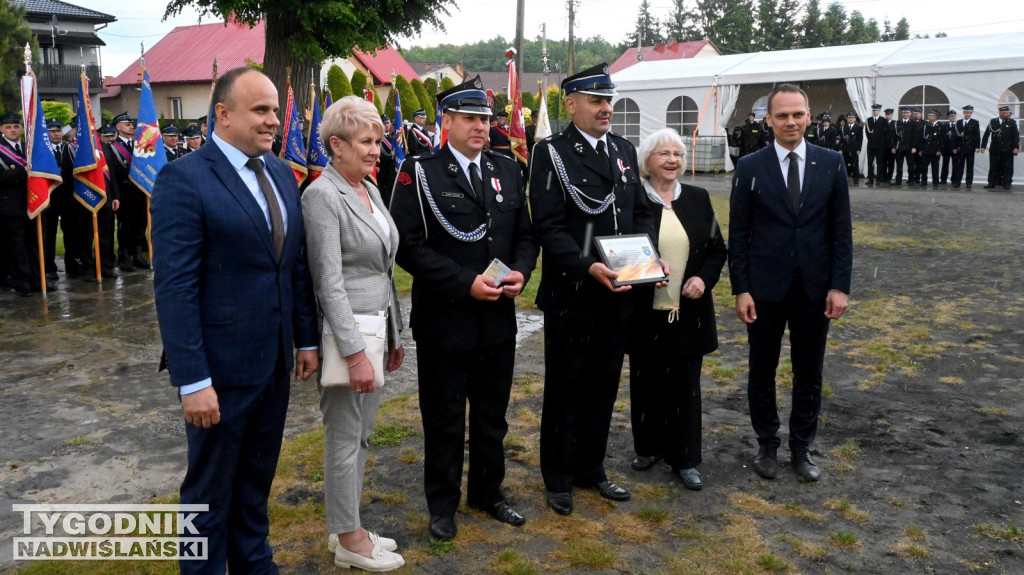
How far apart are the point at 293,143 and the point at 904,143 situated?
1642 centimetres

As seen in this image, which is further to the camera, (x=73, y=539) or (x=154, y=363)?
(x=154, y=363)

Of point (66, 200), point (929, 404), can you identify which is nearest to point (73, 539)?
point (929, 404)

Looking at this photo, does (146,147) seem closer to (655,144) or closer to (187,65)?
(655,144)

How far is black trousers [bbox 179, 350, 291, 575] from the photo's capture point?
2.91 metres

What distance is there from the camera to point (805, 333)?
177 inches

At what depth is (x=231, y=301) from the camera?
2885 mm

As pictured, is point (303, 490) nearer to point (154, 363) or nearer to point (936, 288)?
point (154, 363)

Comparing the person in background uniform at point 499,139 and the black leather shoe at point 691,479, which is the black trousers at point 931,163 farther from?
the black leather shoe at point 691,479

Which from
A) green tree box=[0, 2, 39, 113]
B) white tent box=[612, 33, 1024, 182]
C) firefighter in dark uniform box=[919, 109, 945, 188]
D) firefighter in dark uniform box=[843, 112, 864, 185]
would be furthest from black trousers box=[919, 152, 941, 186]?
green tree box=[0, 2, 39, 113]

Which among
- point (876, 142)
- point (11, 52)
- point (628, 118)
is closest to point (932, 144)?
point (876, 142)

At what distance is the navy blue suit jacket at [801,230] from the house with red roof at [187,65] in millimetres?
42528

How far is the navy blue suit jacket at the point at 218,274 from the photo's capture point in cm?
274

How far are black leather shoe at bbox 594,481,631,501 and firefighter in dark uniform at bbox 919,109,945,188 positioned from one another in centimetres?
1971

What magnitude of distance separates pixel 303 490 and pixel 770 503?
2.34m
